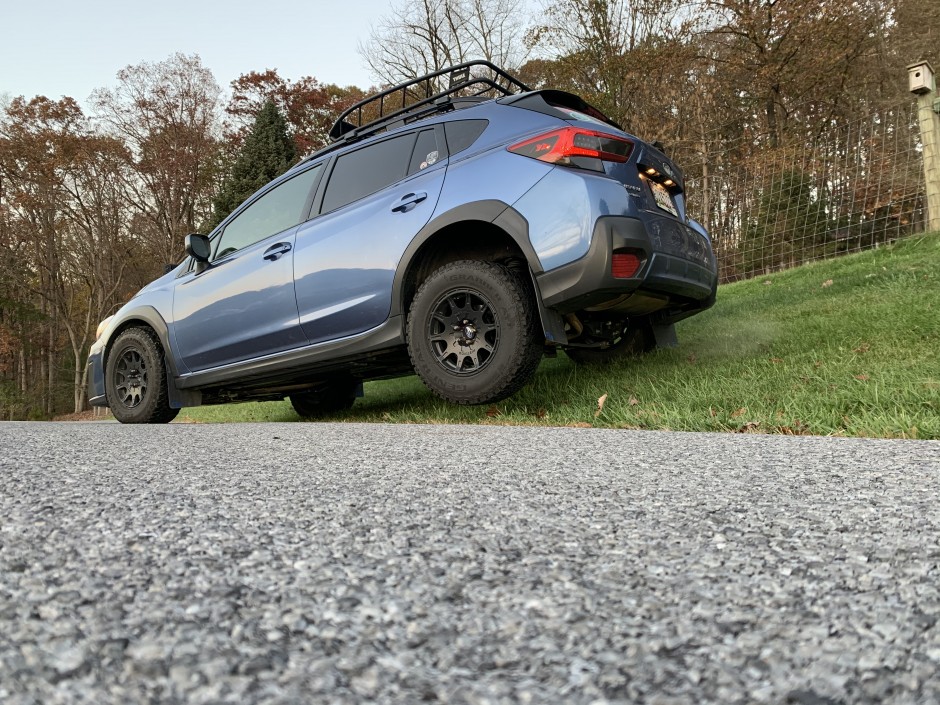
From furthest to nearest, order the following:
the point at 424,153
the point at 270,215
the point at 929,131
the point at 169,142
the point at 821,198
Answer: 1. the point at 169,142
2. the point at 821,198
3. the point at 929,131
4. the point at 270,215
5. the point at 424,153

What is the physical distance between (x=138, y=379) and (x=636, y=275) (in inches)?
166

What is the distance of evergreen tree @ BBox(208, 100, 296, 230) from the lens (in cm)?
2033

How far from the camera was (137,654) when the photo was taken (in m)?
0.74

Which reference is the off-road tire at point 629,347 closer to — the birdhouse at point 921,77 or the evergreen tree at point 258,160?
the birdhouse at point 921,77

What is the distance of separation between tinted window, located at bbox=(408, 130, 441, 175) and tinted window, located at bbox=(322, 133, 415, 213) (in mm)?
57

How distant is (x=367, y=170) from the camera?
4.22m

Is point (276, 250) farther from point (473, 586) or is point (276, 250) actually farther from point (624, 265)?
point (473, 586)

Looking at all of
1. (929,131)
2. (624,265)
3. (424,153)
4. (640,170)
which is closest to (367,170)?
(424,153)

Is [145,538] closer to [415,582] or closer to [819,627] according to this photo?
[415,582]

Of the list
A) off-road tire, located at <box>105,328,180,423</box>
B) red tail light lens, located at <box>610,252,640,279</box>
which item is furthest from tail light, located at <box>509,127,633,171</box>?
off-road tire, located at <box>105,328,180,423</box>

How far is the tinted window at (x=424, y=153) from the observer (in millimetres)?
3902

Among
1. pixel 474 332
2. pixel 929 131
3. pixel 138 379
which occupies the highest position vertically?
pixel 929 131

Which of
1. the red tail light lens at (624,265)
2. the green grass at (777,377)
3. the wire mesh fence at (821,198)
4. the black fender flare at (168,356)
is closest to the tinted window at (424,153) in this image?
the red tail light lens at (624,265)

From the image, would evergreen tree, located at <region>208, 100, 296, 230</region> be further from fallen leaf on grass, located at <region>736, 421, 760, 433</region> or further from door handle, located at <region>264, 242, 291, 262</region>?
fallen leaf on grass, located at <region>736, 421, 760, 433</region>
